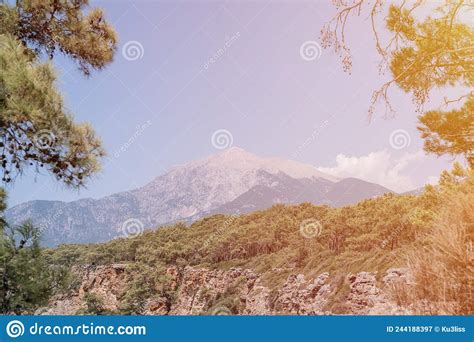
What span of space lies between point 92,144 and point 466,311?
4.55 meters

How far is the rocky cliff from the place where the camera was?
577 inches

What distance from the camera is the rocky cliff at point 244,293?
1466 centimetres

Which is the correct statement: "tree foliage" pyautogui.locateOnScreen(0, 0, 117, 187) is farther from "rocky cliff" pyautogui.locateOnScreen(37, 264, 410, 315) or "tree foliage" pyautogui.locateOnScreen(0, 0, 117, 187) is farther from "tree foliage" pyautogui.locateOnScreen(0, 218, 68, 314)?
"rocky cliff" pyautogui.locateOnScreen(37, 264, 410, 315)

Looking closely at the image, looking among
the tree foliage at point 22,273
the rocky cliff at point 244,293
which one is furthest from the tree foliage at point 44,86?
the rocky cliff at point 244,293

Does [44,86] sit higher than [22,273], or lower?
higher

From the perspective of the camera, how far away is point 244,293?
28516mm

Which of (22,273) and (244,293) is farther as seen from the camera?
(244,293)

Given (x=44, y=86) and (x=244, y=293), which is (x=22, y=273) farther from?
(x=244, y=293)

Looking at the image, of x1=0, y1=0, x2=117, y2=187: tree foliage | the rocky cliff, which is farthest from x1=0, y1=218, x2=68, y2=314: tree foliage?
the rocky cliff

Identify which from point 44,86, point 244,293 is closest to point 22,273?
point 44,86

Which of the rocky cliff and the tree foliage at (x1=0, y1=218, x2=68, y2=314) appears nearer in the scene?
the tree foliage at (x1=0, y1=218, x2=68, y2=314)

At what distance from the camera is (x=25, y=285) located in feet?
15.6

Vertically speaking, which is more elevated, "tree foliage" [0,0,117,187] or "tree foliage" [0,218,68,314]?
"tree foliage" [0,0,117,187]

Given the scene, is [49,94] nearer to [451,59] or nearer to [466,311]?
[466,311]
